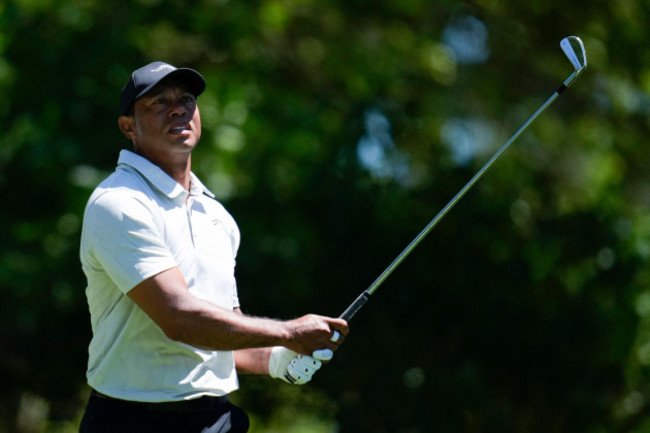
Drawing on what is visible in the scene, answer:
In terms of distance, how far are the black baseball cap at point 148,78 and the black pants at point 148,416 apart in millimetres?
915

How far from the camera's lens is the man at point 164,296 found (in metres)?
2.82

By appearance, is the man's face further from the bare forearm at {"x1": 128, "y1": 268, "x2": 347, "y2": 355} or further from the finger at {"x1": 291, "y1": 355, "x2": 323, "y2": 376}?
the finger at {"x1": 291, "y1": 355, "x2": 323, "y2": 376}

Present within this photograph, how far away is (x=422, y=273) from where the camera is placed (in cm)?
691

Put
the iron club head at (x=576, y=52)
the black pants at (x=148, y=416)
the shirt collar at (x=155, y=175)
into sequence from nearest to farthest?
the black pants at (x=148, y=416), the shirt collar at (x=155, y=175), the iron club head at (x=576, y=52)

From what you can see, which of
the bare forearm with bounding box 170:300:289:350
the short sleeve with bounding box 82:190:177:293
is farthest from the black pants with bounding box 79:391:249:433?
the short sleeve with bounding box 82:190:177:293

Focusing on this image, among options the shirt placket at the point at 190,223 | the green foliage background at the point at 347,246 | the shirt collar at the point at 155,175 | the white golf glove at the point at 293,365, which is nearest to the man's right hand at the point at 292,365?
the white golf glove at the point at 293,365

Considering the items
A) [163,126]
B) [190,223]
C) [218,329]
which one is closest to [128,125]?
[163,126]

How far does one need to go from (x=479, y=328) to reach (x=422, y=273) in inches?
21.7

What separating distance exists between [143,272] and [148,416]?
44 centimetres

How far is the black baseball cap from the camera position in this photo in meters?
3.12

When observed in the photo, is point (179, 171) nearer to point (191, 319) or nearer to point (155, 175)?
point (155, 175)

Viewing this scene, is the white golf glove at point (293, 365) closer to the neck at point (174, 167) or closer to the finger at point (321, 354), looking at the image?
the finger at point (321, 354)

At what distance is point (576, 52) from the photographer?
158 inches

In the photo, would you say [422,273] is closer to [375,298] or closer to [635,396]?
[375,298]
